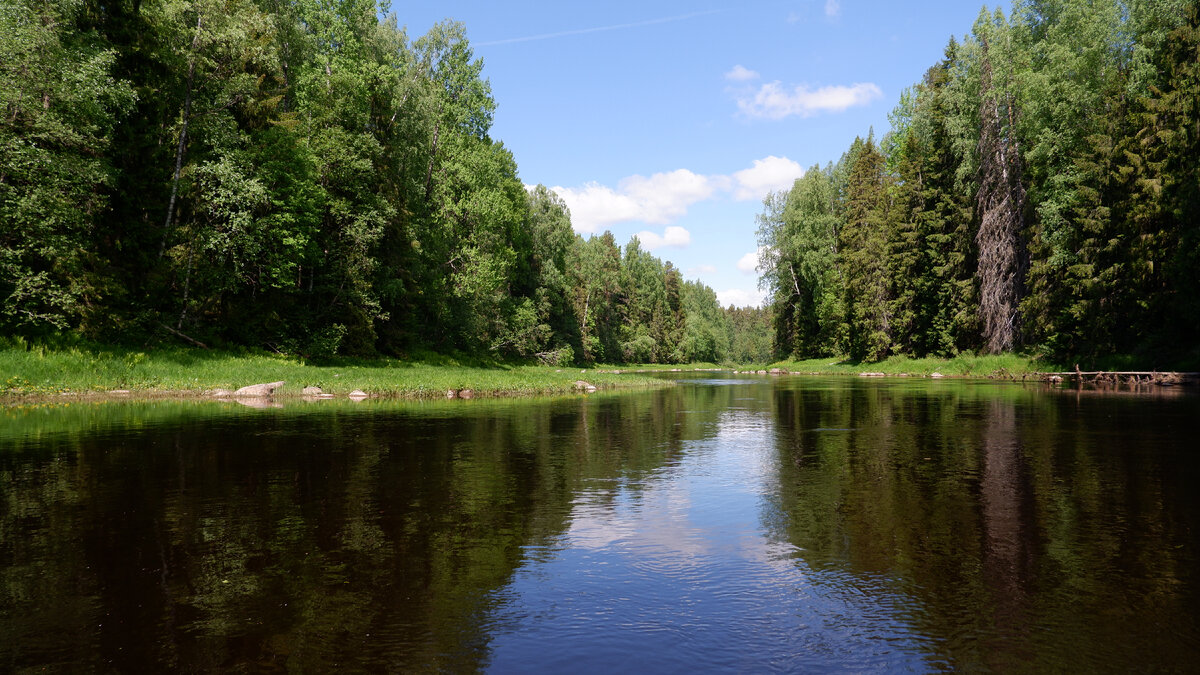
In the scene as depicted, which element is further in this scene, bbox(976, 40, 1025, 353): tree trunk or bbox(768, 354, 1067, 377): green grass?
bbox(976, 40, 1025, 353): tree trunk

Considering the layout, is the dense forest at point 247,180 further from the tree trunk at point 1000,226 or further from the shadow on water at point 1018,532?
the tree trunk at point 1000,226

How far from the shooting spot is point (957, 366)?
54.5 meters

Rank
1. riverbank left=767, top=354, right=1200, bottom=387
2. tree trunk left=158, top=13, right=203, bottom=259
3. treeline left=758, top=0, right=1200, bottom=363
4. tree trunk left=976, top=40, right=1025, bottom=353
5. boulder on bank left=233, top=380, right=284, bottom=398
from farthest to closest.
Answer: tree trunk left=976, top=40, right=1025, bottom=353, treeline left=758, top=0, right=1200, bottom=363, riverbank left=767, top=354, right=1200, bottom=387, tree trunk left=158, top=13, right=203, bottom=259, boulder on bank left=233, top=380, right=284, bottom=398

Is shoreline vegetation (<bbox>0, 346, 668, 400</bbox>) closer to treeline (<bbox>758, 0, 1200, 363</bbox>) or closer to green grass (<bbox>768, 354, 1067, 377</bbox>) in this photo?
green grass (<bbox>768, 354, 1067, 377</bbox>)

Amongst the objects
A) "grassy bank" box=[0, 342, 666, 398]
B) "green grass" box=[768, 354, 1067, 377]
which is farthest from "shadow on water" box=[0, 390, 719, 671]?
"green grass" box=[768, 354, 1067, 377]

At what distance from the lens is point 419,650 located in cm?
536

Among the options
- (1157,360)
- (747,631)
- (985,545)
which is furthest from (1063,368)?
(747,631)

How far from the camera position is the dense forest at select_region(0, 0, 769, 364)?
2853cm

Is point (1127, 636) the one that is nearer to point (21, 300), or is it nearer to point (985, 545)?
point (985, 545)

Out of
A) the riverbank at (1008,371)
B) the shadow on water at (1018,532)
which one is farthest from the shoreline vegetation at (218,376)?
the riverbank at (1008,371)

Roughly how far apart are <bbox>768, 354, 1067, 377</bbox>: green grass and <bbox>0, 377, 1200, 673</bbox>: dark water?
34.8m

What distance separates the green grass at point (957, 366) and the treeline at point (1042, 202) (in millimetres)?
1368

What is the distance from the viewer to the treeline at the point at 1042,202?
3844 cm

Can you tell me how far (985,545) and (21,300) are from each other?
35.3 meters
